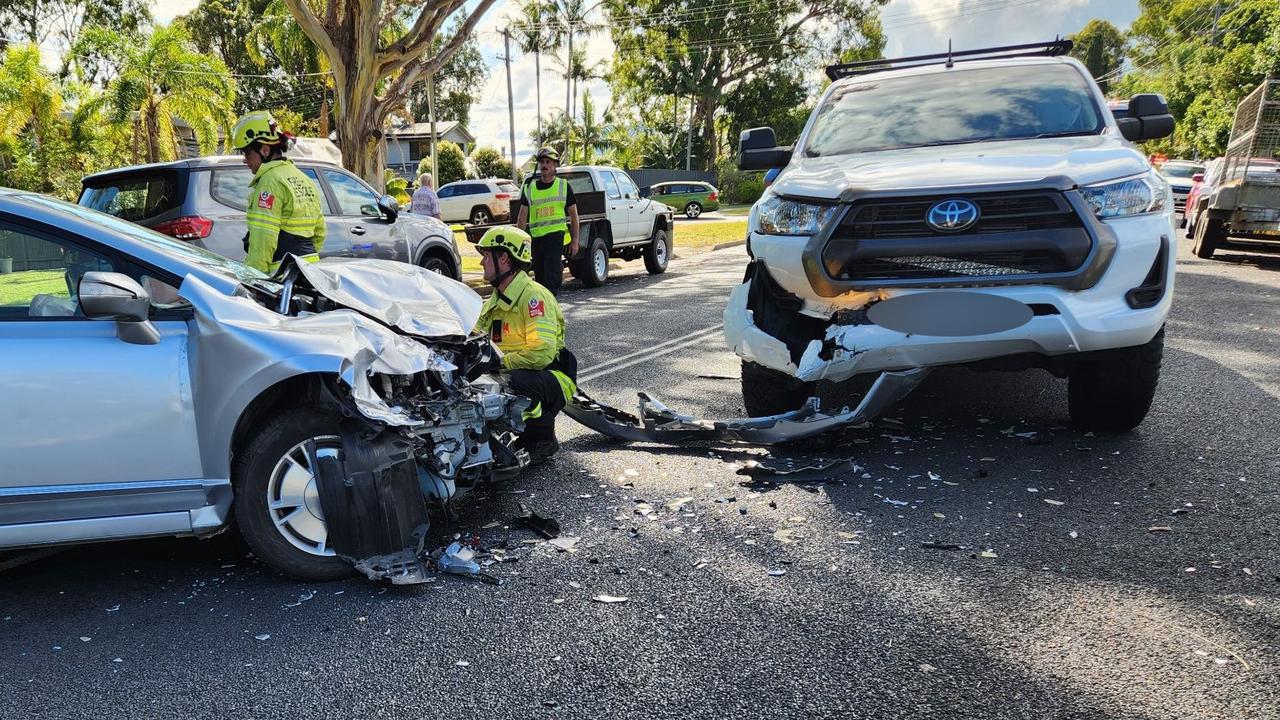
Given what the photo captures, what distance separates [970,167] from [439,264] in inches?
319

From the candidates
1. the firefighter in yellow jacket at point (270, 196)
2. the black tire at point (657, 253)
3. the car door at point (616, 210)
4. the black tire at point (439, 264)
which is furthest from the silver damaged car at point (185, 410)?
the black tire at point (657, 253)

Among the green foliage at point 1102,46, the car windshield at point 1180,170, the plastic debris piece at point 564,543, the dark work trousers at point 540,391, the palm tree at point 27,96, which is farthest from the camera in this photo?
the green foliage at point 1102,46

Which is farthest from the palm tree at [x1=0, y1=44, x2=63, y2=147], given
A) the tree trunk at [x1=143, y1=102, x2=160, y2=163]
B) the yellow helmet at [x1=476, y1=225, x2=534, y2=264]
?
the yellow helmet at [x1=476, y1=225, x2=534, y2=264]

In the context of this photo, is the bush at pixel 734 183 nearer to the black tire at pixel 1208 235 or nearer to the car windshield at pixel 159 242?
the black tire at pixel 1208 235

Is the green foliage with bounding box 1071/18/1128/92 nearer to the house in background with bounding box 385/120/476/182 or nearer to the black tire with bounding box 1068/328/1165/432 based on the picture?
the house in background with bounding box 385/120/476/182

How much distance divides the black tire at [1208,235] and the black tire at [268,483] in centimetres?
1419

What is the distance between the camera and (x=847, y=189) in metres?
4.39

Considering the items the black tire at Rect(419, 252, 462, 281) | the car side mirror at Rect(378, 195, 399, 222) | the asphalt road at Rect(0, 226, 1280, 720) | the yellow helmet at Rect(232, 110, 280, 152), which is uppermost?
the yellow helmet at Rect(232, 110, 280, 152)

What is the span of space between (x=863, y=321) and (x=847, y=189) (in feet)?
2.10

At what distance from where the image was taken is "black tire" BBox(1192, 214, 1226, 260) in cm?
1367

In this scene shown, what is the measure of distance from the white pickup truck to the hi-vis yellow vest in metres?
3.39

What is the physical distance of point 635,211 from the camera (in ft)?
51.8

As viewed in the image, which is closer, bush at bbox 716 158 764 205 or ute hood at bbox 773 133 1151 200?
ute hood at bbox 773 133 1151 200

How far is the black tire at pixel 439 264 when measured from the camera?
36.2 feet
